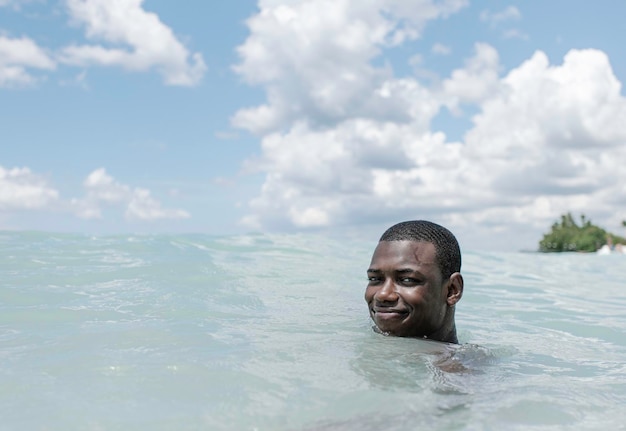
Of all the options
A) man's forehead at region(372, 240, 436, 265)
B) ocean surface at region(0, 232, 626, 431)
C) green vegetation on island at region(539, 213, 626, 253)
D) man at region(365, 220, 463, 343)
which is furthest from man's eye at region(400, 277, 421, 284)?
green vegetation on island at region(539, 213, 626, 253)

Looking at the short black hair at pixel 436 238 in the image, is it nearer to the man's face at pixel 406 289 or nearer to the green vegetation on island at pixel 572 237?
the man's face at pixel 406 289

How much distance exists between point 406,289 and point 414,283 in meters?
0.07

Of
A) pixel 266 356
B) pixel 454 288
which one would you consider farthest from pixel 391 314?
pixel 266 356

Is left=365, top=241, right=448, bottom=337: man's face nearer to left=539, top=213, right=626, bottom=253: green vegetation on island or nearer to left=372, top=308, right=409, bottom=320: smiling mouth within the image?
left=372, top=308, right=409, bottom=320: smiling mouth

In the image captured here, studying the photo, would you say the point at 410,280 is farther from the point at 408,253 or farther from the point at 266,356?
the point at 266,356

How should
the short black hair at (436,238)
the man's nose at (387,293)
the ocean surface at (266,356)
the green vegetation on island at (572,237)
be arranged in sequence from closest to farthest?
the ocean surface at (266,356)
the man's nose at (387,293)
the short black hair at (436,238)
the green vegetation on island at (572,237)

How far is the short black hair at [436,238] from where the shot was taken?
14.8 ft

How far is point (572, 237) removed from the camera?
257ft

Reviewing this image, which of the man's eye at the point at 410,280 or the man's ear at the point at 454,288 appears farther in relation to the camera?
the man's ear at the point at 454,288

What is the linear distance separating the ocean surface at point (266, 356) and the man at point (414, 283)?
0.19 m

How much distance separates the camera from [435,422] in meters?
2.85

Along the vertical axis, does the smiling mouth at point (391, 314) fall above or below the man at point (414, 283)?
below

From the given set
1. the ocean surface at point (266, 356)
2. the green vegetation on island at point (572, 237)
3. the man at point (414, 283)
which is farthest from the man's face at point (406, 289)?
the green vegetation on island at point (572, 237)

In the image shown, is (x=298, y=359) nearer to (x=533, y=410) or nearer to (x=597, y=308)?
(x=533, y=410)
